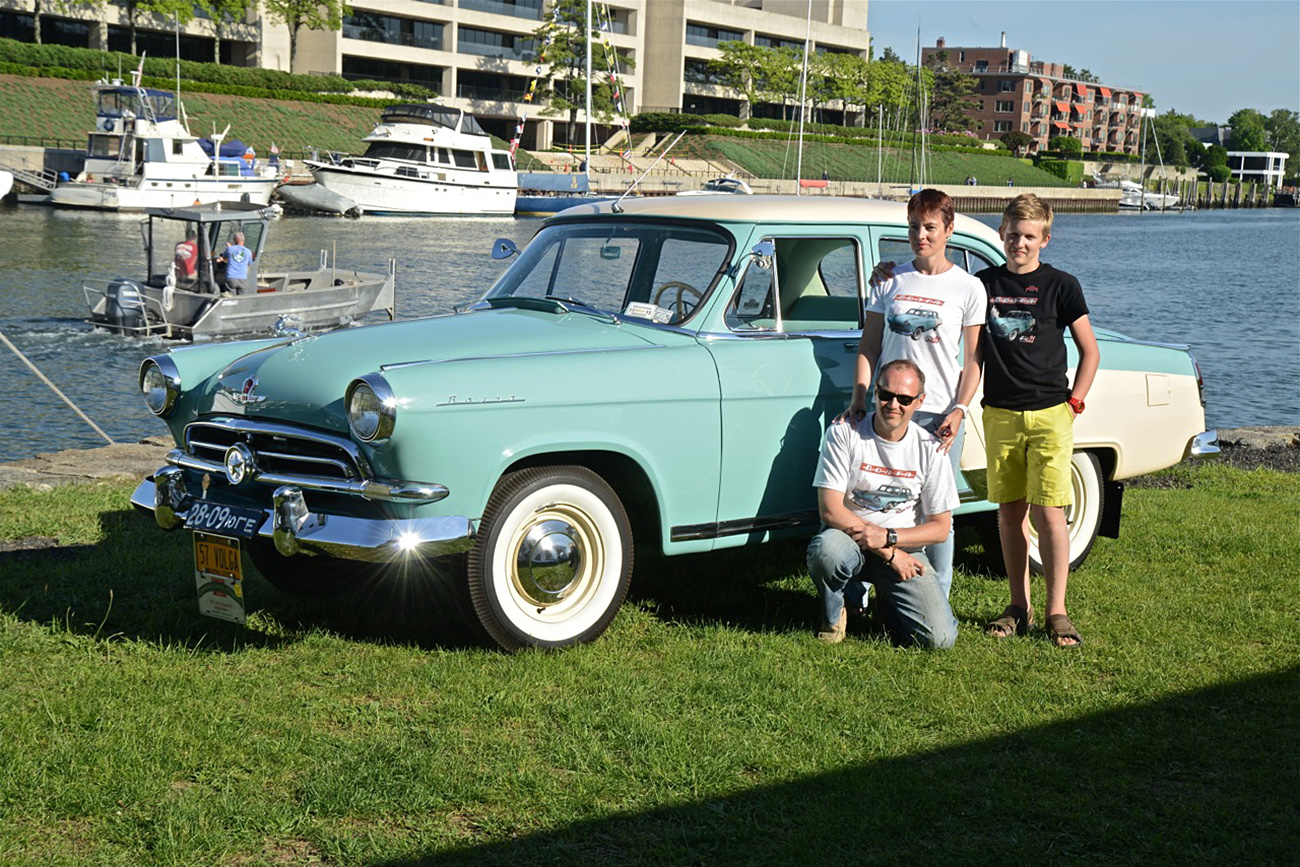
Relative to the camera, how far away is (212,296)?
22156 millimetres

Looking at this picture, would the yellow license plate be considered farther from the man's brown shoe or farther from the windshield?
the man's brown shoe

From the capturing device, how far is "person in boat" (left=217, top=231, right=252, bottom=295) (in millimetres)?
22484

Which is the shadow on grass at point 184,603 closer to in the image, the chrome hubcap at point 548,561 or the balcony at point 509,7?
the chrome hubcap at point 548,561

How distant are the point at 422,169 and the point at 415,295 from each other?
24.6 meters

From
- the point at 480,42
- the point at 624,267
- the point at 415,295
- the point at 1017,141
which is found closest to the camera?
the point at 624,267

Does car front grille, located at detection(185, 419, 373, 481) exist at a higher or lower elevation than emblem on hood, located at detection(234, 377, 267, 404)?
lower

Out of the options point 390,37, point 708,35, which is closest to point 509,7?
point 390,37

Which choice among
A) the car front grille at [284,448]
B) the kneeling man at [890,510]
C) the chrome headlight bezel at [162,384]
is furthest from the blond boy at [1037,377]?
the chrome headlight bezel at [162,384]

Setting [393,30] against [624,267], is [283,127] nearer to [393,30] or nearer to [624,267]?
[393,30]

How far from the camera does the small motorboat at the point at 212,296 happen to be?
875 inches

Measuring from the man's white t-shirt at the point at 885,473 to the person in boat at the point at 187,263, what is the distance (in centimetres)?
1901

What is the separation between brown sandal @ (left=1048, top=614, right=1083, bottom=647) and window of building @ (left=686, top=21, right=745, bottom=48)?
96.7 m

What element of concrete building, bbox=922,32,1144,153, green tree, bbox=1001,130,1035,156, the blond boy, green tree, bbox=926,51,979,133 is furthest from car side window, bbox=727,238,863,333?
concrete building, bbox=922,32,1144,153

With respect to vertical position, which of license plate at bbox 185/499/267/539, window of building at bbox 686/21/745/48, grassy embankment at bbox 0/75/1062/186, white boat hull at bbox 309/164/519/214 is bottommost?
license plate at bbox 185/499/267/539
